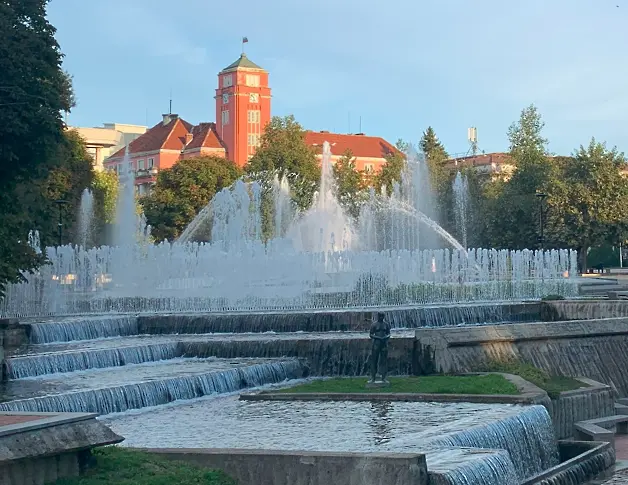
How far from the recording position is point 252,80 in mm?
110250

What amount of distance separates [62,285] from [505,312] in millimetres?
14136

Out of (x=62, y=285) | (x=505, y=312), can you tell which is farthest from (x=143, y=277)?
(x=505, y=312)

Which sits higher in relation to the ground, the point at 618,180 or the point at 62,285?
the point at 618,180

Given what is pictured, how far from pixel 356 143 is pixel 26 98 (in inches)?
3793

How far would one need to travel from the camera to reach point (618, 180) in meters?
57.3

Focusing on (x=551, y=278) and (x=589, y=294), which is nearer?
(x=589, y=294)

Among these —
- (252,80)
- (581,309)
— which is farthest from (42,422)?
(252,80)

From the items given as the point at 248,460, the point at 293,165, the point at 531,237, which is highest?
the point at 293,165

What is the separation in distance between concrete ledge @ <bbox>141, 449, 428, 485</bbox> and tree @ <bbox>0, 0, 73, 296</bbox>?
1090cm

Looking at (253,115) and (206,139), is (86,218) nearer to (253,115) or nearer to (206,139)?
(206,139)

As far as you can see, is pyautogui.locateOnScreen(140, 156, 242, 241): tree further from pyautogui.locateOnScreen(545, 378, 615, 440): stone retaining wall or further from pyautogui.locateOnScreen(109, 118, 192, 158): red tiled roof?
pyautogui.locateOnScreen(545, 378, 615, 440): stone retaining wall

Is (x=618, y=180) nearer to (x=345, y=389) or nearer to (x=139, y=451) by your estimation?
(x=345, y=389)

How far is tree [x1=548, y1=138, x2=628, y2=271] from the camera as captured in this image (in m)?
56.8

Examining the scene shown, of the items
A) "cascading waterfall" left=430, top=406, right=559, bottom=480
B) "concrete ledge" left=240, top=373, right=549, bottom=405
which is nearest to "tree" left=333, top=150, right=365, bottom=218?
"concrete ledge" left=240, top=373, right=549, bottom=405
